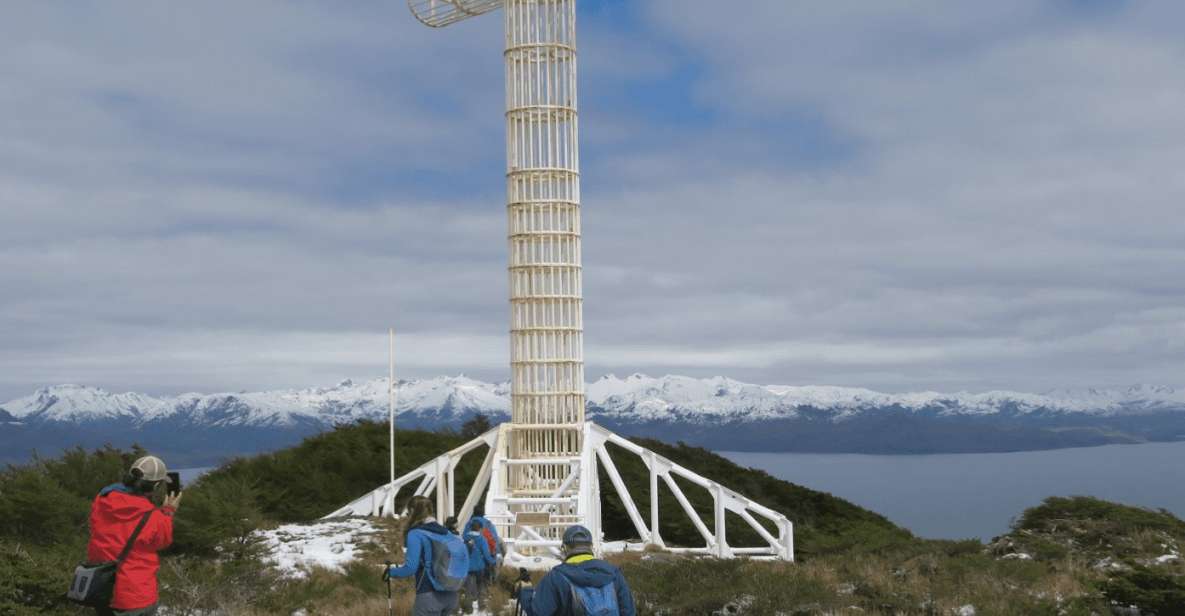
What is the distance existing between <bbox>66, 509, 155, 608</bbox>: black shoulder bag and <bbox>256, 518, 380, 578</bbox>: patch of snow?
9.19 meters

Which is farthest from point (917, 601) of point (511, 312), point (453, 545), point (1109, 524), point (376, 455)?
point (376, 455)

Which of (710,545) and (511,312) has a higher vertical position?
(511,312)

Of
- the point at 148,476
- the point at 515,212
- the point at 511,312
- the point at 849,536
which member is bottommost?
the point at 849,536

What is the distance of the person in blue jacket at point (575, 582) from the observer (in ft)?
25.8

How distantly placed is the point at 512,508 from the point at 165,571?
28.1 feet

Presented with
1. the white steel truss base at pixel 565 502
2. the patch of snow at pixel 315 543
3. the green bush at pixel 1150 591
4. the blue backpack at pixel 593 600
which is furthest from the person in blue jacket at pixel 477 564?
the green bush at pixel 1150 591

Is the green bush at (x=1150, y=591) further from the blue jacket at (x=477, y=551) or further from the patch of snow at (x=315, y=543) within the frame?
the patch of snow at (x=315, y=543)

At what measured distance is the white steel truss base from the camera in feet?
72.3

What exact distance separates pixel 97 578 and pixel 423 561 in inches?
113

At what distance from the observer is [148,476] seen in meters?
8.45

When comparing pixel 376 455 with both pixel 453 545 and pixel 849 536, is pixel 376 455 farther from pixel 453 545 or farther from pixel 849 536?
pixel 453 545

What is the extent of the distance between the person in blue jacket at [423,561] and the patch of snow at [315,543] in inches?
292

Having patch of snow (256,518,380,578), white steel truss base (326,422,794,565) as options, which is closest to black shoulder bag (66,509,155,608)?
patch of snow (256,518,380,578)

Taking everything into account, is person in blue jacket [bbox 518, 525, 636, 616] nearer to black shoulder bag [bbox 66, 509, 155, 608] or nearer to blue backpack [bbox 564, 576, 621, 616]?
blue backpack [bbox 564, 576, 621, 616]
